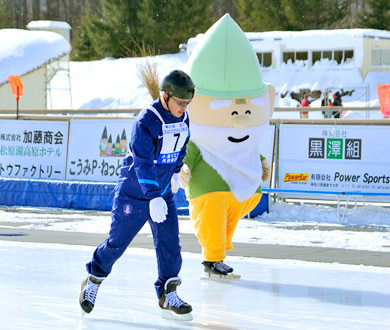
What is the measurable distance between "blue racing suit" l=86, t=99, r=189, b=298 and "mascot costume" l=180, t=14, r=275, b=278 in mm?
1394

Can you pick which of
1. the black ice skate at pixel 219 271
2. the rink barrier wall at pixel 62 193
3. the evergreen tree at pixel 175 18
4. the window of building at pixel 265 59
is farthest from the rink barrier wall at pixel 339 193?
the evergreen tree at pixel 175 18

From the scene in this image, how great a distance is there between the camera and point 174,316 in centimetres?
517

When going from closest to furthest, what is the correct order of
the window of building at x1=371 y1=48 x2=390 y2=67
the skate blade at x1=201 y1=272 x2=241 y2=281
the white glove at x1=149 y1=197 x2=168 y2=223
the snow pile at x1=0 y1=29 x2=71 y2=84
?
the white glove at x1=149 y1=197 x2=168 y2=223, the skate blade at x1=201 y1=272 x2=241 y2=281, the snow pile at x1=0 y1=29 x2=71 y2=84, the window of building at x1=371 y1=48 x2=390 y2=67

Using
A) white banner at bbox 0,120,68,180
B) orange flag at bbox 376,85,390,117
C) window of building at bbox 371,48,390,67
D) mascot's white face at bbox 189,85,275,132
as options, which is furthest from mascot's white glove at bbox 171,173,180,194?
window of building at bbox 371,48,390,67

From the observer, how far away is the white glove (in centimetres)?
502

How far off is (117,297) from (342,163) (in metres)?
5.98

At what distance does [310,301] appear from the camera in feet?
18.9

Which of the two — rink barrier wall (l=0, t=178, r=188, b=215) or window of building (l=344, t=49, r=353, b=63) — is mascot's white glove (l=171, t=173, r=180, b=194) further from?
window of building (l=344, t=49, r=353, b=63)

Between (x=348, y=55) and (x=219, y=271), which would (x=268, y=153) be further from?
(x=348, y=55)

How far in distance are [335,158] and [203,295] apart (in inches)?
222

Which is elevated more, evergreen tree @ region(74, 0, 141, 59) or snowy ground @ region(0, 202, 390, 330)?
evergreen tree @ region(74, 0, 141, 59)

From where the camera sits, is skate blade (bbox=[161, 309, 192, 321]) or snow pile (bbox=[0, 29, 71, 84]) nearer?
skate blade (bbox=[161, 309, 192, 321])

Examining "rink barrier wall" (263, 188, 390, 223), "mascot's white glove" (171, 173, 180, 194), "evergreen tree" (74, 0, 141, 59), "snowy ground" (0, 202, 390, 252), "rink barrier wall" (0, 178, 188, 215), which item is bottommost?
"snowy ground" (0, 202, 390, 252)

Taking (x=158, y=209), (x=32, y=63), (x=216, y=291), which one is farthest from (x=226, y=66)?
(x=32, y=63)
